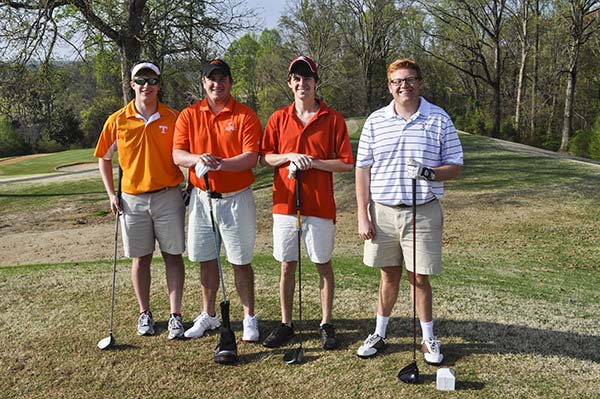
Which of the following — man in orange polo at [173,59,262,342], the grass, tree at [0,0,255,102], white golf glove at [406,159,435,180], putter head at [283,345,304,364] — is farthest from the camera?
the grass

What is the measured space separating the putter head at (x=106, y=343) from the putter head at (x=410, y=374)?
88.8 inches

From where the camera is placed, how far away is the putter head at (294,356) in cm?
400

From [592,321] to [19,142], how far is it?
39826mm

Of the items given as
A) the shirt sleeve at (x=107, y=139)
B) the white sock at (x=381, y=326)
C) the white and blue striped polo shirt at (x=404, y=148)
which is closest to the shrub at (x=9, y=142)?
the shirt sleeve at (x=107, y=139)

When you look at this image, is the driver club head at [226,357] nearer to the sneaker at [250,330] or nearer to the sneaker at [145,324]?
the sneaker at [250,330]

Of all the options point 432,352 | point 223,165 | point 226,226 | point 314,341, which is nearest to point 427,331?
point 432,352

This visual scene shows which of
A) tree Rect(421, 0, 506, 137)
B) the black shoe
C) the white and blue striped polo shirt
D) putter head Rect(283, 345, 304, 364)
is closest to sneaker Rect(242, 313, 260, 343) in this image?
putter head Rect(283, 345, 304, 364)

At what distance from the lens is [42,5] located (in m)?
14.1

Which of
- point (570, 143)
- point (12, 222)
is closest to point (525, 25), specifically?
point (570, 143)

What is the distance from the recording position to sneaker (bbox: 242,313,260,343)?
4379 millimetres

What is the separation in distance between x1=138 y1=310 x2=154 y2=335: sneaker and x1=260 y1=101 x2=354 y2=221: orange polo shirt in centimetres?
153

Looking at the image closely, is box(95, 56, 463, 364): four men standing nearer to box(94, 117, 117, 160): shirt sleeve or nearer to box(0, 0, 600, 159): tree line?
box(94, 117, 117, 160): shirt sleeve

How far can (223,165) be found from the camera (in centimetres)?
396

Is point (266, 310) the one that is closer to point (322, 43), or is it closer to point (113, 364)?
point (113, 364)
